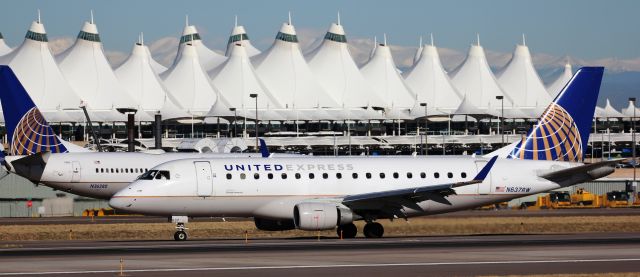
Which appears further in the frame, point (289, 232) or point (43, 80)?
point (43, 80)

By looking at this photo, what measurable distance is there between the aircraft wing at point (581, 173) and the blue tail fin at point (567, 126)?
5.52ft

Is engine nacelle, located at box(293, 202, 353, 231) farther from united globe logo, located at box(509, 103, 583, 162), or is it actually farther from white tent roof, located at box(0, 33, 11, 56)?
white tent roof, located at box(0, 33, 11, 56)

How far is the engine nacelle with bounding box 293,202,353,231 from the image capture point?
127ft

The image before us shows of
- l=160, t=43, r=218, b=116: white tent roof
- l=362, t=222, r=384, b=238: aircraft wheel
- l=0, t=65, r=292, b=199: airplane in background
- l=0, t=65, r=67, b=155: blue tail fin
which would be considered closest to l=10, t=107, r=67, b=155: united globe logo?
l=0, t=65, r=67, b=155: blue tail fin

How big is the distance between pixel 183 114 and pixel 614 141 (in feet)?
201

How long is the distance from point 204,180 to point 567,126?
46.7ft

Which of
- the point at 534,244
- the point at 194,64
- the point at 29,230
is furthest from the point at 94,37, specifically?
the point at 534,244

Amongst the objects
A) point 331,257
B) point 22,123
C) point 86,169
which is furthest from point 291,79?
point 331,257

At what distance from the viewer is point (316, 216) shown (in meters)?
38.7

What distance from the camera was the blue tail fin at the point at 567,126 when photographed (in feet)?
147

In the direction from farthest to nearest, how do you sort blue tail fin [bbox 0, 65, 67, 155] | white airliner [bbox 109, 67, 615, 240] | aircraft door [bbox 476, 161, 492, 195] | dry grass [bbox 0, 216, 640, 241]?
1. blue tail fin [bbox 0, 65, 67, 155]
2. dry grass [bbox 0, 216, 640, 241]
3. aircraft door [bbox 476, 161, 492, 195]
4. white airliner [bbox 109, 67, 615, 240]

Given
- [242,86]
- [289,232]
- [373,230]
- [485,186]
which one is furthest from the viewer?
[242,86]

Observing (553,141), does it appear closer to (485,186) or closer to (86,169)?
(485,186)

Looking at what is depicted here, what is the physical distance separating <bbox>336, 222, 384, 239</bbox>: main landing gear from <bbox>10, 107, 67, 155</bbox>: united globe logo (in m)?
22.0
